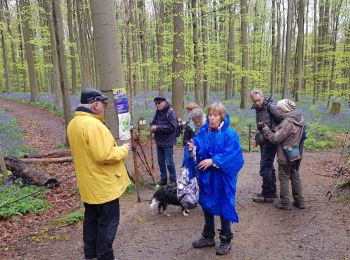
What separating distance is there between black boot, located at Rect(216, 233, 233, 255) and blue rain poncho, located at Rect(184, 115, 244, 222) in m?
0.37

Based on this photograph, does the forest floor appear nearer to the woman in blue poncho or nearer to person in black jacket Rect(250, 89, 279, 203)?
person in black jacket Rect(250, 89, 279, 203)

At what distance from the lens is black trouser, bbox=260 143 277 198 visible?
630 cm

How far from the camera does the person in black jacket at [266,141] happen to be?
610cm

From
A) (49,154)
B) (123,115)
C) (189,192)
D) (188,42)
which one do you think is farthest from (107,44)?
(188,42)

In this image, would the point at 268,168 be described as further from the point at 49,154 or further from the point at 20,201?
the point at 49,154

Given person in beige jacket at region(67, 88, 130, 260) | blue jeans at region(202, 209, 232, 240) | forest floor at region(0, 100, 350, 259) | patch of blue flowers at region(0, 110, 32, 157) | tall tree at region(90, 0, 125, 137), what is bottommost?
forest floor at region(0, 100, 350, 259)

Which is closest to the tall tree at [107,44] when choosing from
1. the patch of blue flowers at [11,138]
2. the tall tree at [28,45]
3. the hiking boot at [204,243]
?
the hiking boot at [204,243]

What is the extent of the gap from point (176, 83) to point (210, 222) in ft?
31.8

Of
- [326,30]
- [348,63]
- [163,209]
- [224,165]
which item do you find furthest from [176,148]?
[326,30]

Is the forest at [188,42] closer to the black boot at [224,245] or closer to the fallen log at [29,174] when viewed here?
the fallen log at [29,174]

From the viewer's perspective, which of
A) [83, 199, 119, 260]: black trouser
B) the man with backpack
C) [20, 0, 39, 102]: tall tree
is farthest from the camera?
[20, 0, 39, 102]: tall tree

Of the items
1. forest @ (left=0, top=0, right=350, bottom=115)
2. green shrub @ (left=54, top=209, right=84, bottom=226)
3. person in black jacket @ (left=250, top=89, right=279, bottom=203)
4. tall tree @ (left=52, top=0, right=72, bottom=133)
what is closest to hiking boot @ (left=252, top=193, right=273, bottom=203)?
person in black jacket @ (left=250, top=89, right=279, bottom=203)

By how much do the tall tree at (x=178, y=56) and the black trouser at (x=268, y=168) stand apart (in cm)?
762

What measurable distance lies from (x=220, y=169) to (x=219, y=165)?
0.09 m
